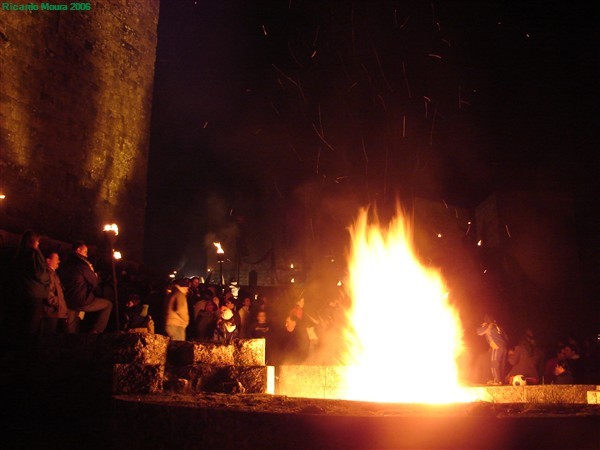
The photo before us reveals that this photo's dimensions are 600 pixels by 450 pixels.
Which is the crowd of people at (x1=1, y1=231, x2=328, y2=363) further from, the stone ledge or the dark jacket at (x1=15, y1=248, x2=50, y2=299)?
the stone ledge

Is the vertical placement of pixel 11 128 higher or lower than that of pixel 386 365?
higher

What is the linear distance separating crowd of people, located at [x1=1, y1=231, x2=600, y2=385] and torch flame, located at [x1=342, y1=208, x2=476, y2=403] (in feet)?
3.37

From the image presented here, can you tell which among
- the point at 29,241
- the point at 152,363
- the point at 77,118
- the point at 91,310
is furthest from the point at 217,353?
the point at 77,118

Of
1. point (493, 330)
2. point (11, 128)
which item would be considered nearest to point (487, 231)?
point (493, 330)

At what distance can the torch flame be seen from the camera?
7414 mm

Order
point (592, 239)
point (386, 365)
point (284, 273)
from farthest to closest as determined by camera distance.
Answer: point (284, 273)
point (592, 239)
point (386, 365)

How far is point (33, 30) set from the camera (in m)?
17.4

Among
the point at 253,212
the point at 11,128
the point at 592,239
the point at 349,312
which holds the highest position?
the point at 253,212

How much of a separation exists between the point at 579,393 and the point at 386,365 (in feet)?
7.85

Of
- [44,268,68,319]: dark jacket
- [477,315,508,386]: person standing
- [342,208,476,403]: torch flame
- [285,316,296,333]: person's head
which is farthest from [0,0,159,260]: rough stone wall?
[477,315,508,386]: person standing

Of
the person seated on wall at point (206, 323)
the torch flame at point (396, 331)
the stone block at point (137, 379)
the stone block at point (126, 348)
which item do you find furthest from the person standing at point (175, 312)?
the stone block at point (137, 379)

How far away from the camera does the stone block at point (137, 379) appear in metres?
4.96

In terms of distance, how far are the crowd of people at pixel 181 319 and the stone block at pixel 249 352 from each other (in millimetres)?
192

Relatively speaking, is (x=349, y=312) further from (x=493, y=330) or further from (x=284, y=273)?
(x=284, y=273)
